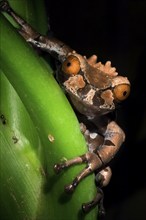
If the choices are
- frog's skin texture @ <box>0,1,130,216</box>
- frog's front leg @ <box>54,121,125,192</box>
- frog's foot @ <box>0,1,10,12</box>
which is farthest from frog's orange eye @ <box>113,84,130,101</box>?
frog's foot @ <box>0,1,10,12</box>

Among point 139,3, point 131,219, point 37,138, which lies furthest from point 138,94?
point 37,138

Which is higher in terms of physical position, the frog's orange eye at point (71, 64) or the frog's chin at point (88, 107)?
the frog's orange eye at point (71, 64)

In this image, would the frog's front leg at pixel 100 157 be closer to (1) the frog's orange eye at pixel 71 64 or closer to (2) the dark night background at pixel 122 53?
(1) the frog's orange eye at pixel 71 64

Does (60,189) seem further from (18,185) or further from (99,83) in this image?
(99,83)

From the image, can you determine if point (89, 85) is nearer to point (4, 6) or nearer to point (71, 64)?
point (71, 64)

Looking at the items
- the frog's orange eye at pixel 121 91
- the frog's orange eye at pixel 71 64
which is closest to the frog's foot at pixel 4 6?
the frog's orange eye at pixel 71 64

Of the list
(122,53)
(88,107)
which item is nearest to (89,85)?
(88,107)

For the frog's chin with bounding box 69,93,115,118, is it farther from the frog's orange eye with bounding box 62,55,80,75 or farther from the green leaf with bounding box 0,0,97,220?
the green leaf with bounding box 0,0,97,220
